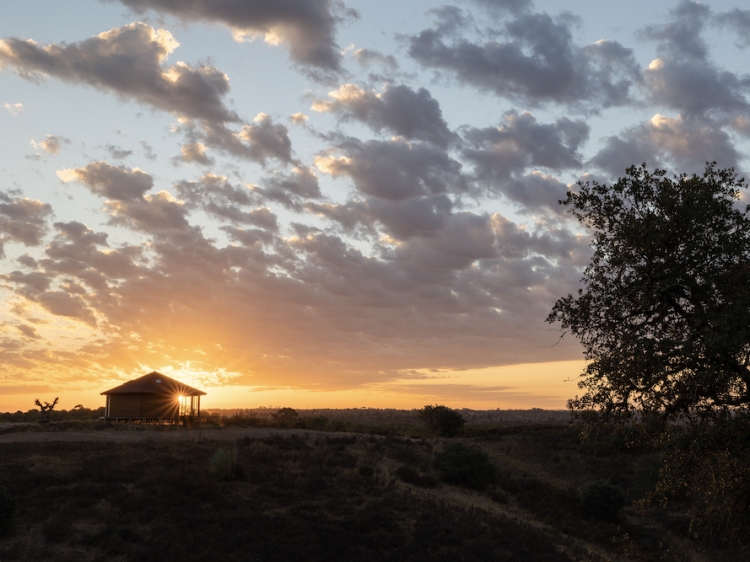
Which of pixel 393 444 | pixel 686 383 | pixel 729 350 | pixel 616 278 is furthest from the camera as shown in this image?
pixel 393 444

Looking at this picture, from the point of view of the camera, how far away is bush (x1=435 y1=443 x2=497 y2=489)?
42.5m

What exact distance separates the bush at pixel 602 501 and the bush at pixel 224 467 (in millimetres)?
24298

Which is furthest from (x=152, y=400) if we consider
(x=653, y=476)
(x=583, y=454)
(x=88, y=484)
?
(x=653, y=476)

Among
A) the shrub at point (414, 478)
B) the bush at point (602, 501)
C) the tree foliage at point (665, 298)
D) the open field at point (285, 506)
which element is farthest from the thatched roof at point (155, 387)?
the tree foliage at point (665, 298)

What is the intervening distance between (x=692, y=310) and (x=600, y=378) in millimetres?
2881

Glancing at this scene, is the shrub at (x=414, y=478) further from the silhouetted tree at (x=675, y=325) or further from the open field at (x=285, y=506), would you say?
the silhouetted tree at (x=675, y=325)

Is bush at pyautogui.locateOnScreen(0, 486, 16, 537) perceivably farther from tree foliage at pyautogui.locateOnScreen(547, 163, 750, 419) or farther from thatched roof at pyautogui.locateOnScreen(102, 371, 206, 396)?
thatched roof at pyautogui.locateOnScreen(102, 371, 206, 396)

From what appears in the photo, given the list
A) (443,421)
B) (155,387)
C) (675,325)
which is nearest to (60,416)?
(155,387)

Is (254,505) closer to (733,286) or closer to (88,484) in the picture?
(88,484)

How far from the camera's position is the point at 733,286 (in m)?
13.8

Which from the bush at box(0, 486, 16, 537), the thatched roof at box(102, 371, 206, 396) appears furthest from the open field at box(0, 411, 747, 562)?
the thatched roof at box(102, 371, 206, 396)

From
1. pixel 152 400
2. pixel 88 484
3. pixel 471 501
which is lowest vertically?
pixel 471 501

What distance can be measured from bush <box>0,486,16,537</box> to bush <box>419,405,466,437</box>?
45.6 m

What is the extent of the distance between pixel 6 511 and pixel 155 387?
32960 millimetres
